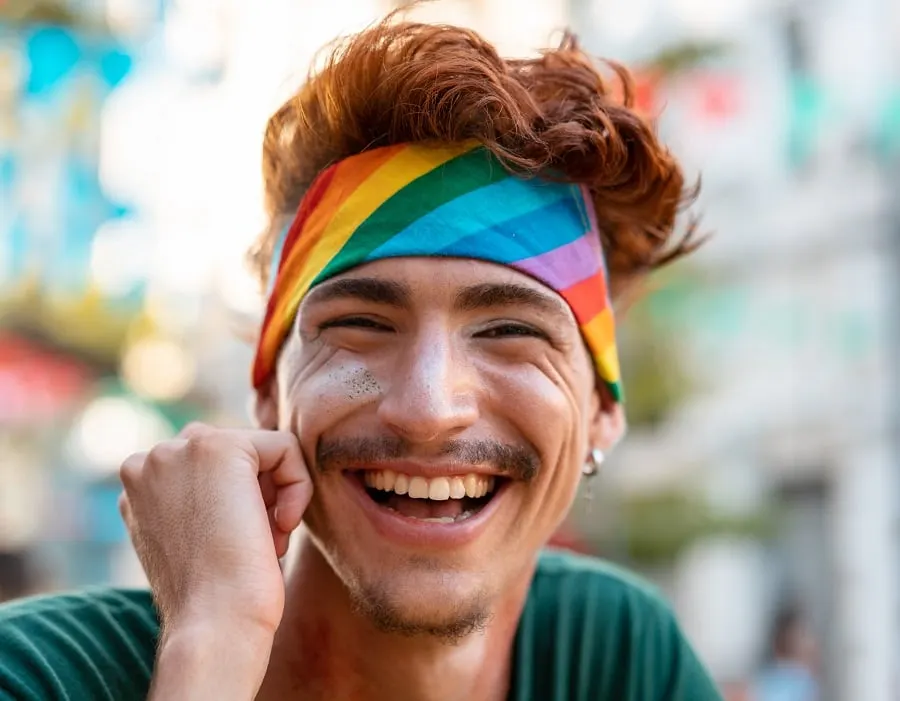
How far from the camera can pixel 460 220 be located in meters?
2.37

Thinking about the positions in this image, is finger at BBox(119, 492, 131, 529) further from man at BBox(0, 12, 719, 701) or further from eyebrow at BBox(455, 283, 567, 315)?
eyebrow at BBox(455, 283, 567, 315)

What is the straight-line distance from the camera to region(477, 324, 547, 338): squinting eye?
2.41 metres

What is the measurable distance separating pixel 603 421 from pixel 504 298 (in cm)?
55

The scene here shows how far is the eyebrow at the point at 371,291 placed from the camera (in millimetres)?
2342

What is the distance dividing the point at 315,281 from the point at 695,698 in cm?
136

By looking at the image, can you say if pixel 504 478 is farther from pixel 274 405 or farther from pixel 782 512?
pixel 782 512

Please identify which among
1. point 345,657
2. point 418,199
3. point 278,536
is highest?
point 418,199

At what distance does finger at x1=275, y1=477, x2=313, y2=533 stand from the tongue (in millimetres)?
172

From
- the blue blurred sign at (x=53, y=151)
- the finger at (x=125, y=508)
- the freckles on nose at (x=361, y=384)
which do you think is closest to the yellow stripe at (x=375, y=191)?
the freckles on nose at (x=361, y=384)

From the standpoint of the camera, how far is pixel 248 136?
1527 centimetres

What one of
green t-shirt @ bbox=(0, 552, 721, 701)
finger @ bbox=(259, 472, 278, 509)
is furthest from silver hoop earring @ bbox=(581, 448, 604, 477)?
finger @ bbox=(259, 472, 278, 509)

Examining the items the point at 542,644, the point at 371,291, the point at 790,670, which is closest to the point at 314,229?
the point at 371,291

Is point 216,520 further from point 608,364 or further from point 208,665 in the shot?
point 608,364

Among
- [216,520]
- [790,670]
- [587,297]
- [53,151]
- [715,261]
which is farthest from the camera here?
[715,261]
